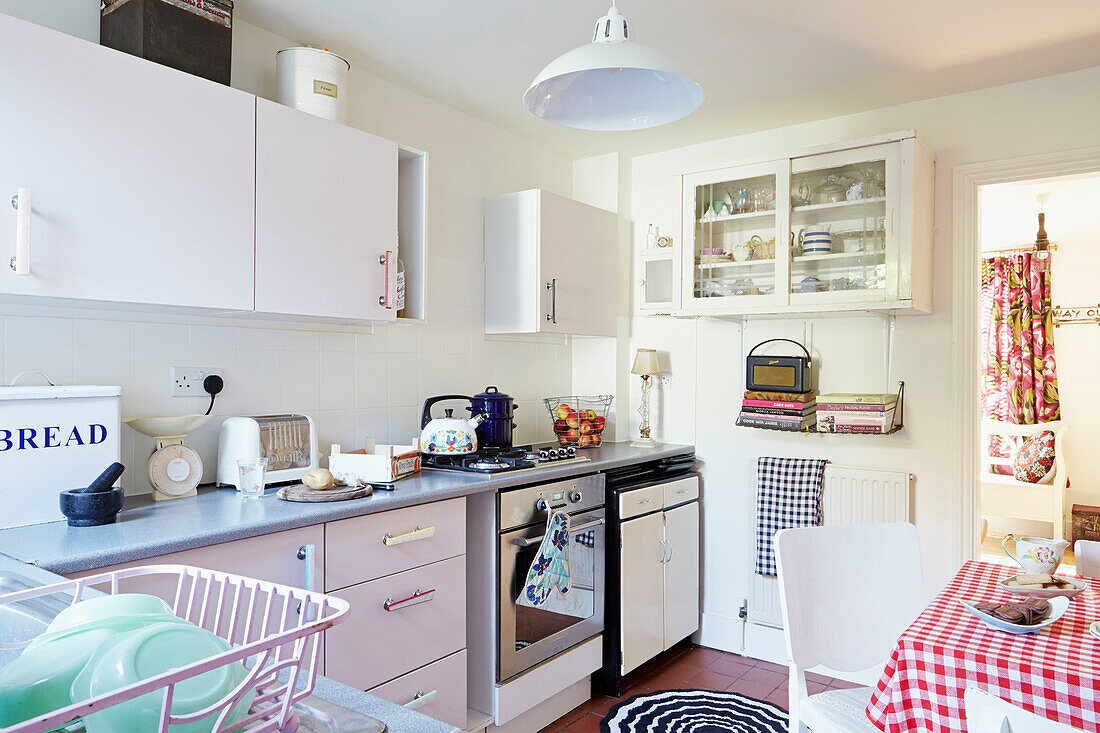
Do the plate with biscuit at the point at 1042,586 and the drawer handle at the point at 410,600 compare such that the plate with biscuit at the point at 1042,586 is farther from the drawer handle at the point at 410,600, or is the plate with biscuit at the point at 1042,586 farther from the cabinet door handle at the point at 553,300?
the cabinet door handle at the point at 553,300

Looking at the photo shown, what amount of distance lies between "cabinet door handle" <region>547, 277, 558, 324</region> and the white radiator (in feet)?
4.62

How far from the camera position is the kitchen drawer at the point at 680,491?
3.41 m

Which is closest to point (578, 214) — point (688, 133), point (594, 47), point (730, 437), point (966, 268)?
point (688, 133)

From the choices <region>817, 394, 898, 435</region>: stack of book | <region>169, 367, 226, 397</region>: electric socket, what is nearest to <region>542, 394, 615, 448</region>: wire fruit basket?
<region>817, 394, 898, 435</region>: stack of book

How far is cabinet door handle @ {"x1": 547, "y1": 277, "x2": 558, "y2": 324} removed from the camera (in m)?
3.41

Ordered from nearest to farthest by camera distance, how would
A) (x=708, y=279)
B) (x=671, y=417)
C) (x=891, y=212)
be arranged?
(x=891, y=212) < (x=708, y=279) < (x=671, y=417)

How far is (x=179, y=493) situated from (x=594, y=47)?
166 cm

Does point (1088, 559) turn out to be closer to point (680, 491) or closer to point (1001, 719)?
point (1001, 719)

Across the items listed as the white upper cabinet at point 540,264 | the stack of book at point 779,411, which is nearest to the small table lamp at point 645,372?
the white upper cabinet at point 540,264

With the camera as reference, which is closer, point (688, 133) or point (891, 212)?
point (891, 212)

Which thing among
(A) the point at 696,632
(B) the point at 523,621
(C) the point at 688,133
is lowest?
(A) the point at 696,632

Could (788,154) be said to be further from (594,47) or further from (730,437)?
(594,47)

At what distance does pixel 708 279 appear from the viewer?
3361mm

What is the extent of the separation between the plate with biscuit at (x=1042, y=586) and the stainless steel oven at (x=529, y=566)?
1.44 metres
